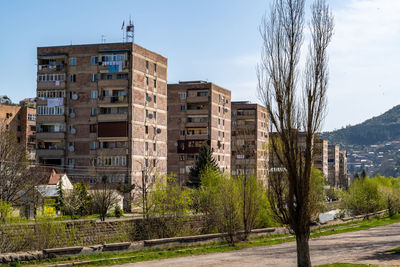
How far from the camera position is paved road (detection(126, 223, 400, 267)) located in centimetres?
2283

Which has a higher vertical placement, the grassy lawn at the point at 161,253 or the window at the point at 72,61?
the window at the point at 72,61

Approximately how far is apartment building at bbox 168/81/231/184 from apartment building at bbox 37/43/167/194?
1512 centimetres

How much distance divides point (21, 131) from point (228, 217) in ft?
230

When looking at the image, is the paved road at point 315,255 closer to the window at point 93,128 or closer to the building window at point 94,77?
the window at point 93,128

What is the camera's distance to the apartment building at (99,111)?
6172cm

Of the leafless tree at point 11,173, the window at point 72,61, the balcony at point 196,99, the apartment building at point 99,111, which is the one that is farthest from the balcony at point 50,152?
the balcony at point 196,99

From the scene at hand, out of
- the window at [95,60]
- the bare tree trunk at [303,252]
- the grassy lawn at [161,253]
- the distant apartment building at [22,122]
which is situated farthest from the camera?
the distant apartment building at [22,122]

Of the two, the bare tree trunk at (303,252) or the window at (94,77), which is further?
the window at (94,77)

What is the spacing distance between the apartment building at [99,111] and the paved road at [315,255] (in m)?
32.7

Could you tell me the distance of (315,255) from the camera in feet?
84.4

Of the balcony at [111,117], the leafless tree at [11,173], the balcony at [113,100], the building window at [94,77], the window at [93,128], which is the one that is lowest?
the leafless tree at [11,173]

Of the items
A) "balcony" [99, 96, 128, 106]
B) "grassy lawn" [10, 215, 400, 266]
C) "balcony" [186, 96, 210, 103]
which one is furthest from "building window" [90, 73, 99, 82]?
"grassy lawn" [10, 215, 400, 266]

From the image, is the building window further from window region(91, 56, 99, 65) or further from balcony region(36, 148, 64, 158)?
balcony region(36, 148, 64, 158)

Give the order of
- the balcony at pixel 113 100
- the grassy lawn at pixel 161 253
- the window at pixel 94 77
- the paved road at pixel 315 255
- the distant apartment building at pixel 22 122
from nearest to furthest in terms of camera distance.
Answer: the grassy lawn at pixel 161 253 < the paved road at pixel 315 255 < the balcony at pixel 113 100 < the window at pixel 94 77 < the distant apartment building at pixel 22 122
